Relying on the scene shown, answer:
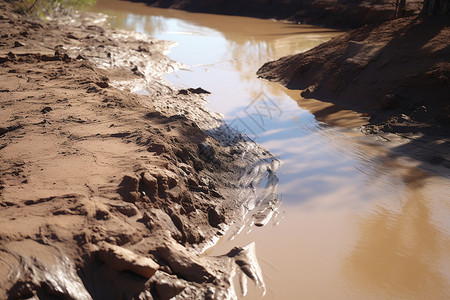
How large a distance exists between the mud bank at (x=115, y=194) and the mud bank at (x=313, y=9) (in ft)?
33.3

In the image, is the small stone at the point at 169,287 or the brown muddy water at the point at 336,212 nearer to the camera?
the small stone at the point at 169,287

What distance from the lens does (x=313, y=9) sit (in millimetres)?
19312

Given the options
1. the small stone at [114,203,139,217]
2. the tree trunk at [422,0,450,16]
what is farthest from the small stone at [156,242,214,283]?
the tree trunk at [422,0,450,16]

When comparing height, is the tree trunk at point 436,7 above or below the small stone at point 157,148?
above

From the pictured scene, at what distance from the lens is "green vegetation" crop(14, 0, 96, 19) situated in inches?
569

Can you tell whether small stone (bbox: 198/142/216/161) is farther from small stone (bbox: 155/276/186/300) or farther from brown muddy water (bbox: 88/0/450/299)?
small stone (bbox: 155/276/186/300)

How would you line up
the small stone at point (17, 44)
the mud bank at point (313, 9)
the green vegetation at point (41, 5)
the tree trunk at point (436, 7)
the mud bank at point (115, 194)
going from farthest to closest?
the mud bank at point (313, 9) < the green vegetation at point (41, 5) < the small stone at point (17, 44) < the tree trunk at point (436, 7) < the mud bank at point (115, 194)

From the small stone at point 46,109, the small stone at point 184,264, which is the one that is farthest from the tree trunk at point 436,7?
the small stone at point 184,264

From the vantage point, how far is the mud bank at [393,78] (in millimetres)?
6422

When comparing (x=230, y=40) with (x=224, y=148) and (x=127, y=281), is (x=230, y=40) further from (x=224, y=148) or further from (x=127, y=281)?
(x=127, y=281)

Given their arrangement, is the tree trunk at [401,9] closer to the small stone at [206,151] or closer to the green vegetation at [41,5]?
the small stone at [206,151]

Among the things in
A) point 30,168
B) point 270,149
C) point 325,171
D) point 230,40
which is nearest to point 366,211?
point 325,171

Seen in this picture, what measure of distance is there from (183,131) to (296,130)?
2.31 metres

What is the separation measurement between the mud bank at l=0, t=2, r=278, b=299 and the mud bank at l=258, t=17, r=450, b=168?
2253 mm
